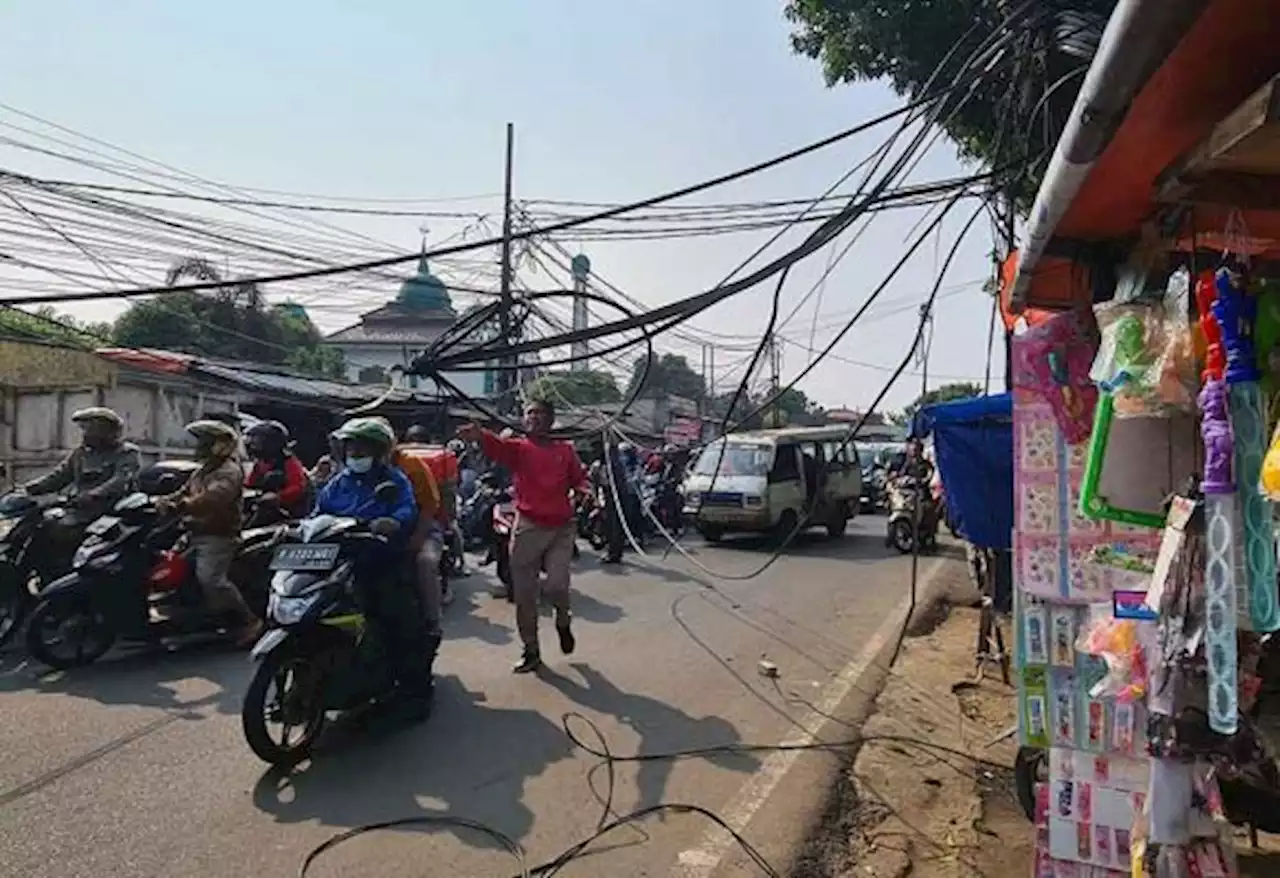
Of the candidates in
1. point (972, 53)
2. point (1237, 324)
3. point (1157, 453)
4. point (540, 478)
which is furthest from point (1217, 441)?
point (540, 478)

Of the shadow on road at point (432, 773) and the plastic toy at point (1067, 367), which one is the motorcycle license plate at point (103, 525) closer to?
the shadow on road at point (432, 773)

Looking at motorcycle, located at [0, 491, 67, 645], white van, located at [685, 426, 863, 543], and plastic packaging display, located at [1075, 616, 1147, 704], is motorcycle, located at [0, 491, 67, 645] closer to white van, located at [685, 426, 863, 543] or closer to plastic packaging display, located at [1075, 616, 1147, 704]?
plastic packaging display, located at [1075, 616, 1147, 704]

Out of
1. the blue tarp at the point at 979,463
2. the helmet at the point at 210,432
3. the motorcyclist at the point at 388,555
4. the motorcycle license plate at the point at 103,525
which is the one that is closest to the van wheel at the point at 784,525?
the blue tarp at the point at 979,463

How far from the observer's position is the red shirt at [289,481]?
798cm

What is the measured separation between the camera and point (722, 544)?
16047mm

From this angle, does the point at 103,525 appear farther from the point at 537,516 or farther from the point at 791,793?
the point at 791,793

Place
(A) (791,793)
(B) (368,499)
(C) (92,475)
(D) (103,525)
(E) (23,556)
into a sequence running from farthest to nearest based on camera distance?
(C) (92,475) < (E) (23,556) < (D) (103,525) < (B) (368,499) < (A) (791,793)

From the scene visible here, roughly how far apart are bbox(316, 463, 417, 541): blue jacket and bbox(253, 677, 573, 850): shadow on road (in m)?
1.10

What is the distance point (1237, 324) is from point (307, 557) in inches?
159

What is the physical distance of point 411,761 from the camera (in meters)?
4.62

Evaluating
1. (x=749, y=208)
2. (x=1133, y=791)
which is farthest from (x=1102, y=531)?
(x=749, y=208)

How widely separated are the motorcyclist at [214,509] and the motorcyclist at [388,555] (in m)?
1.45

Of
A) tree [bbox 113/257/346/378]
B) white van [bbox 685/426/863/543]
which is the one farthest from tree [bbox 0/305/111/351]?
white van [bbox 685/426/863/543]

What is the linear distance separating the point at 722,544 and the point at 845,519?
2939 mm
